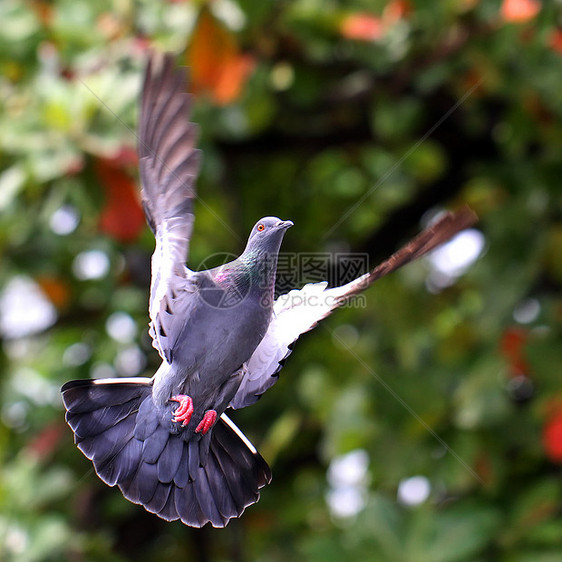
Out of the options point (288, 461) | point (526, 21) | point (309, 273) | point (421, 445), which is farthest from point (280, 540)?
point (309, 273)

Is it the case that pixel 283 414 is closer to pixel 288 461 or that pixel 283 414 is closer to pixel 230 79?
pixel 288 461

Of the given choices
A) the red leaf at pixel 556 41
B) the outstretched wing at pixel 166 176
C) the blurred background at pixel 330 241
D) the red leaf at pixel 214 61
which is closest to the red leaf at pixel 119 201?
the blurred background at pixel 330 241

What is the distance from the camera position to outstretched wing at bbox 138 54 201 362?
210 mm

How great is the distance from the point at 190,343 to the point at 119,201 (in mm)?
693

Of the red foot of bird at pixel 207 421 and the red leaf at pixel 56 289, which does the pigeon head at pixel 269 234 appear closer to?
the red foot of bird at pixel 207 421

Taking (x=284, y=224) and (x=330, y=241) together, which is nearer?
(x=284, y=224)

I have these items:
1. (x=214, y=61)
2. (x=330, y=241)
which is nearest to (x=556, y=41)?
(x=330, y=241)

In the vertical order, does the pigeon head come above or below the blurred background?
above

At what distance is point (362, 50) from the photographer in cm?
124

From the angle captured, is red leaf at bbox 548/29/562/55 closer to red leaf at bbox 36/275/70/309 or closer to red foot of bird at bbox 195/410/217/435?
red leaf at bbox 36/275/70/309

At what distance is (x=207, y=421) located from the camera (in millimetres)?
237

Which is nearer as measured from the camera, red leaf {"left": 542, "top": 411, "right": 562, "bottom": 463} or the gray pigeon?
the gray pigeon

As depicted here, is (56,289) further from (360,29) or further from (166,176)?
(166,176)

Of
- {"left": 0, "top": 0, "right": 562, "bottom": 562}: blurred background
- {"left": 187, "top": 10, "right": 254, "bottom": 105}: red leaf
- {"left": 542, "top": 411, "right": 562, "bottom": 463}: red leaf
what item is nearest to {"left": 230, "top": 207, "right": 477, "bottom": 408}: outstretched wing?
{"left": 0, "top": 0, "right": 562, "bottom": 562}: blurred background
